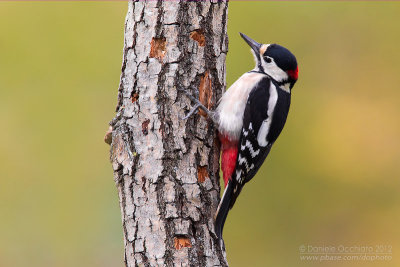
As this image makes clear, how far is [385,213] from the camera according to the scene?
19.8ft

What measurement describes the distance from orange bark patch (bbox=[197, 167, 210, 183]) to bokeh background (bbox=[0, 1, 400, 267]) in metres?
2.61

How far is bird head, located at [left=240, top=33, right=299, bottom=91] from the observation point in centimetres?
363

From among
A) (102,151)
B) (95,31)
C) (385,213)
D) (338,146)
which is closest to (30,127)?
(102,151)

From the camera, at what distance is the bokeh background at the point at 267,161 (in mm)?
5691

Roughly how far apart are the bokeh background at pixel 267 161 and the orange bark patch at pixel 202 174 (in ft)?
8.57

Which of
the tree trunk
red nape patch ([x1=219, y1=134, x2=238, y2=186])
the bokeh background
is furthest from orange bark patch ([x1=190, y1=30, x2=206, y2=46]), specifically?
the bokeh background

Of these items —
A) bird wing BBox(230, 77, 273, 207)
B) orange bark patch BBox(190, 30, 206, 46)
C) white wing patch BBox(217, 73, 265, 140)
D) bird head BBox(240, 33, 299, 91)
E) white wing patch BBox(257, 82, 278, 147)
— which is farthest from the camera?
bird head BBox(240, 33, 299, 91)

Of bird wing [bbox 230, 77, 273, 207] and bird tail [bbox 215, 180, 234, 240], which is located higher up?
bird wing [bbox 230, 77, 273, 207]

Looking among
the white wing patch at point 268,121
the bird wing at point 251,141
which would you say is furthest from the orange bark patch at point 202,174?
the white wing patch at point 268,121

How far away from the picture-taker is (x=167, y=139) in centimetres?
285

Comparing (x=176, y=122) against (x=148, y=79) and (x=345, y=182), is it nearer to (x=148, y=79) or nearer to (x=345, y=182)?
(x=148, y=79)

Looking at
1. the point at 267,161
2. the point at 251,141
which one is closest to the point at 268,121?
the point at 251,141

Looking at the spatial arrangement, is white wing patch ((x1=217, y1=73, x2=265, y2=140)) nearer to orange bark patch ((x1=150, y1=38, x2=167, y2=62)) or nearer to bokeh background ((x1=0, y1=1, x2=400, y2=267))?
orange bark patch ((x1=150, y1=38, x2=167, y2=62))

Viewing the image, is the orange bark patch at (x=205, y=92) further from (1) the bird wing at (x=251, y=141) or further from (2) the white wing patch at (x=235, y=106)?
A: (1) the bird wing at (x=251, y=141)
